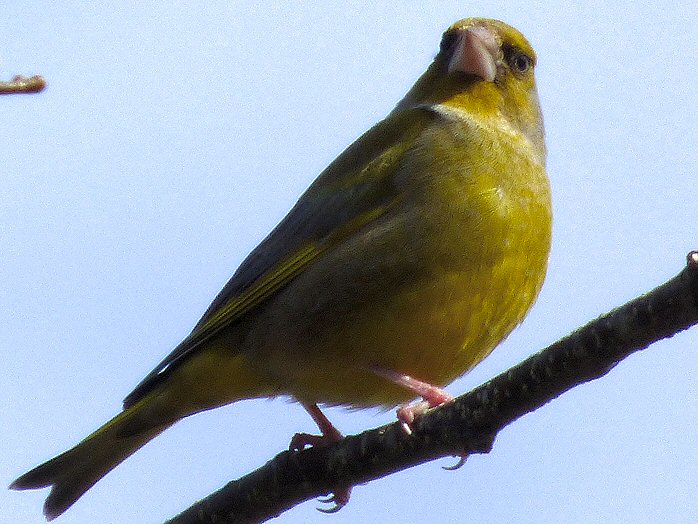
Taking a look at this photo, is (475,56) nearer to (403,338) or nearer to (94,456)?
(403,338)

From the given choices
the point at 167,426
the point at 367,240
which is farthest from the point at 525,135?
the point at 167,426

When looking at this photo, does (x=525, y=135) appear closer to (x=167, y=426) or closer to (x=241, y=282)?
(x=241, y=282)

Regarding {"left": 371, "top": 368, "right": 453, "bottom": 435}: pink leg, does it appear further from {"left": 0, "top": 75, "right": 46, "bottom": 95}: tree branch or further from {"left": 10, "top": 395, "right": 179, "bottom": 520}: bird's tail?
{"left": 0, "top": 75, "right": 46, "bottom": 95}: tree branch

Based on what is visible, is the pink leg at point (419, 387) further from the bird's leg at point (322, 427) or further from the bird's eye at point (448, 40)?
the bird's eye at point (448, 40)

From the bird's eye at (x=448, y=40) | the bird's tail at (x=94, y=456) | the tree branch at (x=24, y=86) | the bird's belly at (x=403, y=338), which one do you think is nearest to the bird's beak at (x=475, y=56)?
the bird's eye at (x=448, y=40)

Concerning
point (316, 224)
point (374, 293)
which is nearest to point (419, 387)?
point (374, 293)
